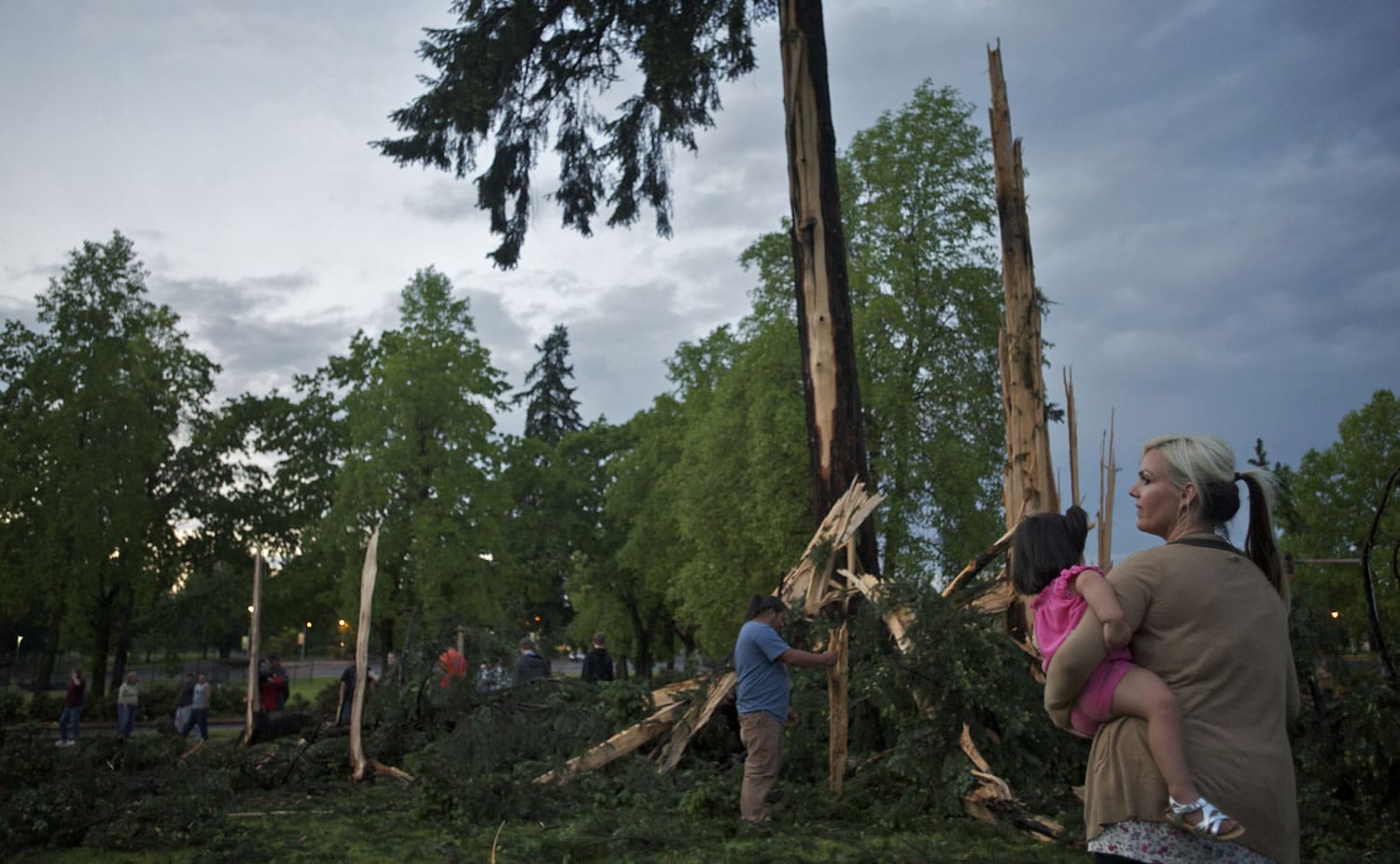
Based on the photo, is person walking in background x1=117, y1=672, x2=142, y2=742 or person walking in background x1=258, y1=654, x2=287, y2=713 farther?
person walking in background x1=117, y1=672, x2=142, y2=742

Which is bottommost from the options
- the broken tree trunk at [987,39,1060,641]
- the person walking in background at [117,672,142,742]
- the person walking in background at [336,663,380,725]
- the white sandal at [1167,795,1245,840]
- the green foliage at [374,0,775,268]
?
the person walking in background at [117,672,142,742]

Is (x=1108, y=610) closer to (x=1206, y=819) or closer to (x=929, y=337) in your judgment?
(x=1206, y=819)

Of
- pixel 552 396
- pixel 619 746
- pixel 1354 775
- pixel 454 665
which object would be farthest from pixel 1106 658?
pixel 552 396

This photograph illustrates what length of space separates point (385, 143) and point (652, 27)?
3.52 meters

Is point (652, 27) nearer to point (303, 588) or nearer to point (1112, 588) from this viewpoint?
point (1112, 588)

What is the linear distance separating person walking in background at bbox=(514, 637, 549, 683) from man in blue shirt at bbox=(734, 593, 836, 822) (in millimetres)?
3638

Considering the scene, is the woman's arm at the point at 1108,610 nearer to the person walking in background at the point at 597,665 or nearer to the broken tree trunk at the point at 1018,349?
the broken tree trunk at the point at 1018,349

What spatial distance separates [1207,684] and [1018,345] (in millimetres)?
7897

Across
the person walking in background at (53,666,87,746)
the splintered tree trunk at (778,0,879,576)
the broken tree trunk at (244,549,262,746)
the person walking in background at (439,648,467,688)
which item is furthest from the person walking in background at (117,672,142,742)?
the splintered tree trunk at (778,0,879,576)

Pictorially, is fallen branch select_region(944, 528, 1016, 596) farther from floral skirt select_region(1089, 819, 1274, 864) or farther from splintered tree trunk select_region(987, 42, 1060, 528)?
floral skirt select_region(1089, 819, 1274, 864)

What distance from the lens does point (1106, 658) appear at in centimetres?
243

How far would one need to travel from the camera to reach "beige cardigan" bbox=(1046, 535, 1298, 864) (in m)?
2.30

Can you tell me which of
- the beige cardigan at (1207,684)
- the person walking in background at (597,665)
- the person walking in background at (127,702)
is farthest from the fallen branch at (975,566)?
the person walking in background at (127,702)

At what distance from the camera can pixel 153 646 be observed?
95.8 ft
